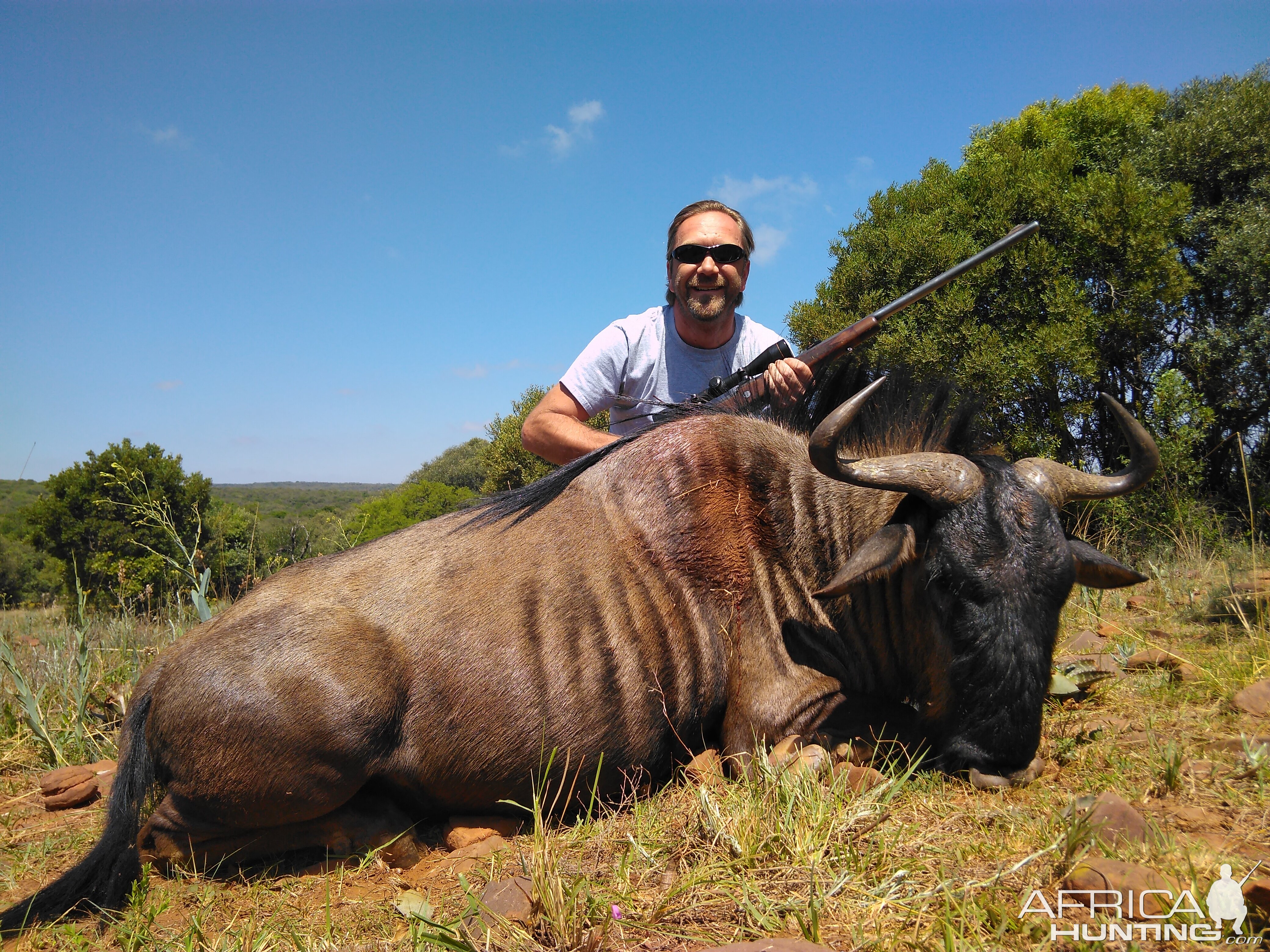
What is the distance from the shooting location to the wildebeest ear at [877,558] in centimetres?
281

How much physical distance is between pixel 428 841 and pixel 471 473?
37502 mm

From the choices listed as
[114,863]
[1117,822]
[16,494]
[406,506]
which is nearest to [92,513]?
[406,506]

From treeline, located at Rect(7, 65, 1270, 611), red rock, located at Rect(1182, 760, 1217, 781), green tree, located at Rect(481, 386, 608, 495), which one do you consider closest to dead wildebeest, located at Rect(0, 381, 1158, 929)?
red rock, located at Rect(1182, 760, 1217, 781)

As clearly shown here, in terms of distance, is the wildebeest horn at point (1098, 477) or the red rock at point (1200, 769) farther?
the wildebeest horn at point (1098, 477)

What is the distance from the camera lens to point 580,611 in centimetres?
316

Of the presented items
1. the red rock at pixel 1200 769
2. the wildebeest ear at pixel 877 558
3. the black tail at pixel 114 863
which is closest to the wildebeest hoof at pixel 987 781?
the red rock at pixel 1200 769

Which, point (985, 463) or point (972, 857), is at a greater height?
point (985, 463)

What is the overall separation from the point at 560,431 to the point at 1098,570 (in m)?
3.17

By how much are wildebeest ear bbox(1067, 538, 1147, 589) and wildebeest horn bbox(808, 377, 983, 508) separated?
21.3 inches

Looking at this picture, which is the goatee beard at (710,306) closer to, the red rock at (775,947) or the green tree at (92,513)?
the red rock at (775,947)

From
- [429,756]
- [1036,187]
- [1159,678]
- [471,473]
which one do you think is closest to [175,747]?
[429,756]

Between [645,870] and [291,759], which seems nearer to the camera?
[645,870]

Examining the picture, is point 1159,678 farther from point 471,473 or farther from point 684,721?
point 471,473

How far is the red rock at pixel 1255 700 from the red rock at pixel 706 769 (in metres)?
2.18
